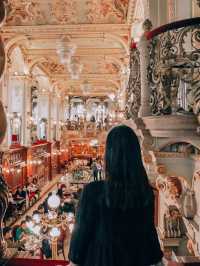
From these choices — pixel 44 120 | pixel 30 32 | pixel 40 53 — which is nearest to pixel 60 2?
pixel 30 32

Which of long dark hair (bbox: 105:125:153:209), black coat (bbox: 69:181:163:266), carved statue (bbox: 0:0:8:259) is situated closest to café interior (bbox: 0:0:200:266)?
carved statue (bbox: 0:0:8:259)

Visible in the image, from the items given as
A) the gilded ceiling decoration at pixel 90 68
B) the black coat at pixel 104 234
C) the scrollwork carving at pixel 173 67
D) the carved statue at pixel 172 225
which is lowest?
the carved statue at pixel 172 225

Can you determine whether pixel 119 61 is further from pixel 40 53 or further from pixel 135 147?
pixel 135 147

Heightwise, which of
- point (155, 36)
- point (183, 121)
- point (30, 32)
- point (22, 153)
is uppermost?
point (30, 32)

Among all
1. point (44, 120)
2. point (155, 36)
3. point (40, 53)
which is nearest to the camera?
point (155, 36)

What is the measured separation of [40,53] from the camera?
695 inches

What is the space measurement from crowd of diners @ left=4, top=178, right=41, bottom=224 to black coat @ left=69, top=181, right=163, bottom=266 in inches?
464

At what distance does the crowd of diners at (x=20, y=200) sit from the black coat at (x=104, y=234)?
1178 cm

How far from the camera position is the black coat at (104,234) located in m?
1.83

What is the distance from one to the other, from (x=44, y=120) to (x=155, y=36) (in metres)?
24.5

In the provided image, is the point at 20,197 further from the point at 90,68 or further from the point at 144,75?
the point at 144,75

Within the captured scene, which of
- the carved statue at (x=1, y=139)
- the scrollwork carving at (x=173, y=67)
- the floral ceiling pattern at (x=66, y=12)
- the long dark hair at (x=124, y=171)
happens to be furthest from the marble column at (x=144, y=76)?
the floral ceiling pattern at (x=66, y=12)

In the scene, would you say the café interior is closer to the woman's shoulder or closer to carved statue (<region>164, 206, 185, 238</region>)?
carved statue (<region>164, 206, 185, 238</region>)

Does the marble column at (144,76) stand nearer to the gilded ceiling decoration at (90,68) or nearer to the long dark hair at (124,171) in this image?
the long dark hair at (124,171)
